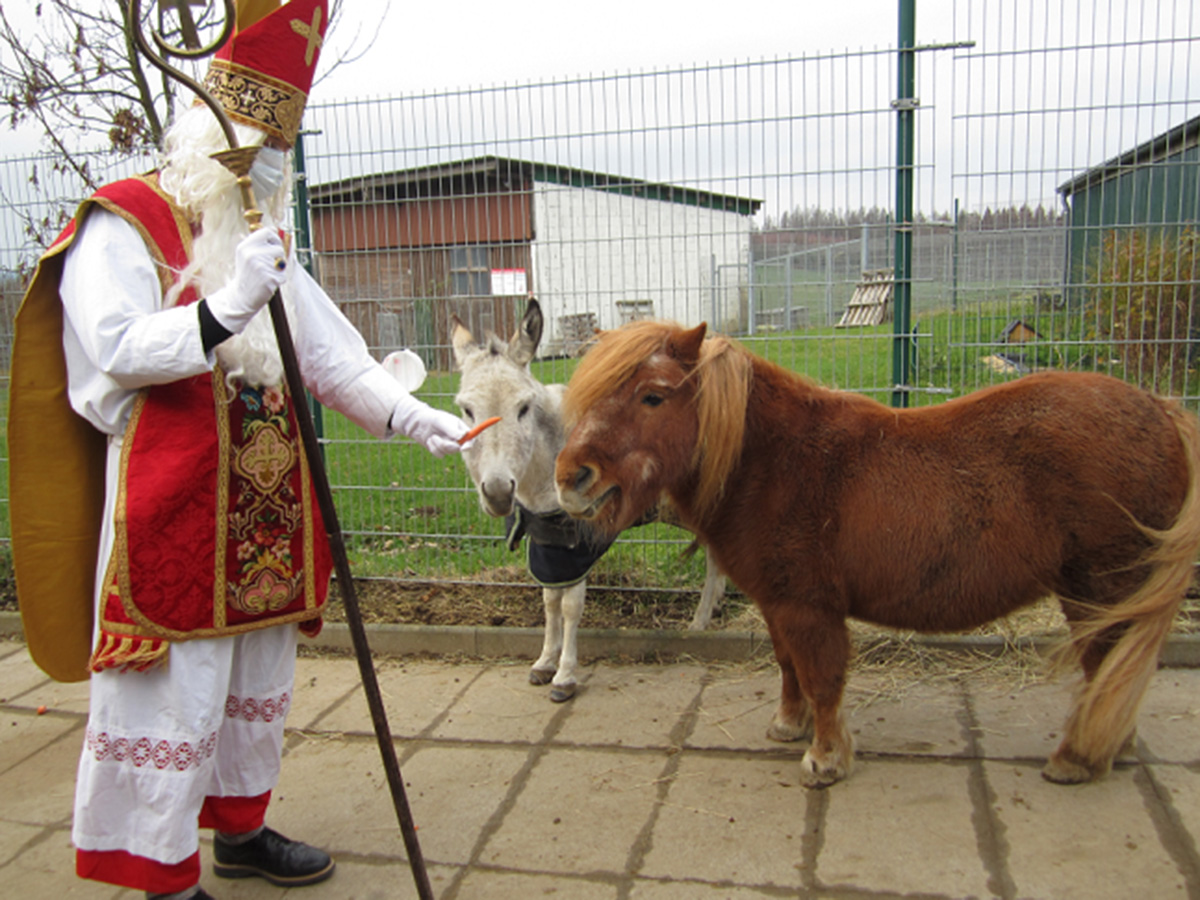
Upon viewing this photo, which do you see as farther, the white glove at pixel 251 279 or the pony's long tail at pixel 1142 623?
the pony's long tail at pixel 1142 623

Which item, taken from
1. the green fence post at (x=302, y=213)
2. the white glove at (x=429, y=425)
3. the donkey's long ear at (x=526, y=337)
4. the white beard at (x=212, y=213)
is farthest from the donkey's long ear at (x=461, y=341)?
the white beard at (x=212, y=213)

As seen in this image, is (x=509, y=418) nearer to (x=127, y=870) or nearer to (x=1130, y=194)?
(x=127, y=870)

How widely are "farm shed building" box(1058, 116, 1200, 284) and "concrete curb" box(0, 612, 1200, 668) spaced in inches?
73.8

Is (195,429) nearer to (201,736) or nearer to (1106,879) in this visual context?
(201,736)

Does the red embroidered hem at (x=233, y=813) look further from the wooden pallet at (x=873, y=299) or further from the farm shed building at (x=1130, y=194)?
the farm shed building at (x=1130, y=194)

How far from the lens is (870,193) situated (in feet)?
13.1

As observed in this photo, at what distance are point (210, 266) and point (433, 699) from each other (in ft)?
7.79

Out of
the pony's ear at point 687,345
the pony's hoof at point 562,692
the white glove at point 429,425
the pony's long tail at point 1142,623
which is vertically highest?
the pony's ear at point 687,345

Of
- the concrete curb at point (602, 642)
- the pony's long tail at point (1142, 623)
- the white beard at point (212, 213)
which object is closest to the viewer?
the white beard at point (212, 213)

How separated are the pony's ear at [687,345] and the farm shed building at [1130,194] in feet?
7.52

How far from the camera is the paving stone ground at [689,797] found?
239 cm

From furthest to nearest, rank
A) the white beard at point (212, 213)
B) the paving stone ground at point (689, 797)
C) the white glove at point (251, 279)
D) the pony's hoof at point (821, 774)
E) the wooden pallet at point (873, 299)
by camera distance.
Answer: the wooden pallet at point (873, 299), the pony's hoof at point (821, 774), the paving stone ground at point (689, 797), the white beard at point (212, 213), the white glove at point (251, 279)

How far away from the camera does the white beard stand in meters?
2.17

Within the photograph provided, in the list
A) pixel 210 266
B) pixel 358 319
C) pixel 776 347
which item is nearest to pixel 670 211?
pixel 776 347
